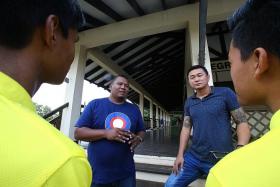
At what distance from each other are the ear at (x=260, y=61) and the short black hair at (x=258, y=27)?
0.05 ft

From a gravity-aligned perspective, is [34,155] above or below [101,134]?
below

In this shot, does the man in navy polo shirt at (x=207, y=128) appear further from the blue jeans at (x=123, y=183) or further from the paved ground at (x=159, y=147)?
the paved ground at (x=159, y=147)

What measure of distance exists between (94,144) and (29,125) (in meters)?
2.00

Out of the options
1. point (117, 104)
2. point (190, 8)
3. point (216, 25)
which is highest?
point (216, 25)

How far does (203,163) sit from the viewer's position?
238cm

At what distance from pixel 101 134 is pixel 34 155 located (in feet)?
6.27

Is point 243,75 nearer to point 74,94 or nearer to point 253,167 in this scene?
point 253,167

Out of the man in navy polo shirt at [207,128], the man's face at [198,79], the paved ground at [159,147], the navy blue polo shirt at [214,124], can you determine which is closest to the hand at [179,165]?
the man in navy polo shirt at [207,128]

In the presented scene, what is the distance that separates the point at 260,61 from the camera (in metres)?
0.68

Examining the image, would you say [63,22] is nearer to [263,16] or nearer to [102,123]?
[263,16]

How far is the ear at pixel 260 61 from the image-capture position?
0.67 m

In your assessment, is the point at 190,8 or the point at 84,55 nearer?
the point at 190,8

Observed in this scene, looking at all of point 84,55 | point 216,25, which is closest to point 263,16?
point 84,55

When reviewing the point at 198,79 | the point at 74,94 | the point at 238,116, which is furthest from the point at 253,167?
the point at 74,94
